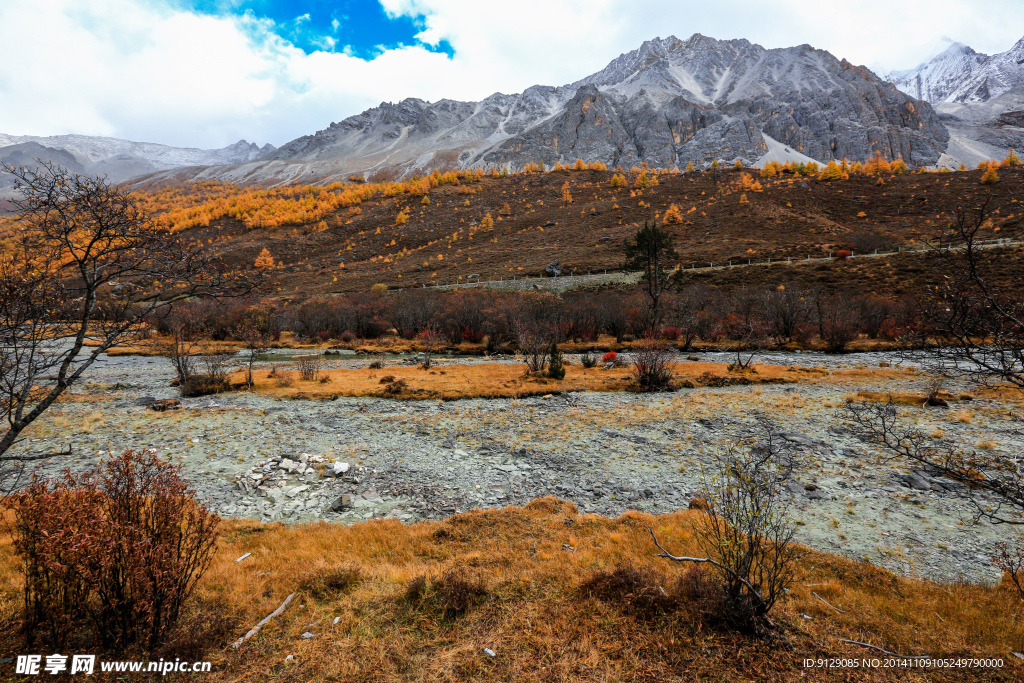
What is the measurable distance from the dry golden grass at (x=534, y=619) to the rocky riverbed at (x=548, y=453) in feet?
6.18

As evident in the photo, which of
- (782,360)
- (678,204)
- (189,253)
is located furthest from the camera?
(678,204)

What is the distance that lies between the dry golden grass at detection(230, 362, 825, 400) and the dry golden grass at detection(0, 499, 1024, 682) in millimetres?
Answer: 13026

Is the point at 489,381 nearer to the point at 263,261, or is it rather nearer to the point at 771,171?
the point at 263,261

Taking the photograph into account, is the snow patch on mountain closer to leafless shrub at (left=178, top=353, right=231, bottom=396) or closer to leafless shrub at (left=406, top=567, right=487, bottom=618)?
leafless shrub at (left=178, top=353, right=231, bottom=396)

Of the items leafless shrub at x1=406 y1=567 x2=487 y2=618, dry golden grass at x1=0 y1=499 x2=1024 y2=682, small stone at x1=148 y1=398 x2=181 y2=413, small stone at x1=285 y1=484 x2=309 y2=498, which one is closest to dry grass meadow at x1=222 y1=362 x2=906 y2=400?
small stone at x1=148 y1=398 x2=181 y2=413

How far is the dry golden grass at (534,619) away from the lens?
13.1ft

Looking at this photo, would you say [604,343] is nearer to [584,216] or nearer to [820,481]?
[820,481]

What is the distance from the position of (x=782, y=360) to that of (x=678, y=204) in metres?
73.0

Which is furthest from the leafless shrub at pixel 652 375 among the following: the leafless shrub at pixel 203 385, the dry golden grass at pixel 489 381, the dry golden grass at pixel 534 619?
the leafless shrub at pixel 203 385

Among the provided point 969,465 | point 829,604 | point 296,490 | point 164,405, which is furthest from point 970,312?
point 164,405

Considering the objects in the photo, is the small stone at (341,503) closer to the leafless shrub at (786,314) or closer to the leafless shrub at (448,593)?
the leafless shrub at (448,593)

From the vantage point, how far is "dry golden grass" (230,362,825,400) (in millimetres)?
19844

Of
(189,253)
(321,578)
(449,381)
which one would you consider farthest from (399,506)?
(449,381)

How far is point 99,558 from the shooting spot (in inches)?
148
